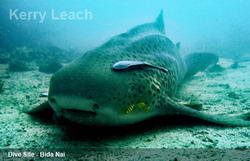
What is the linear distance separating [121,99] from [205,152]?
1260mm

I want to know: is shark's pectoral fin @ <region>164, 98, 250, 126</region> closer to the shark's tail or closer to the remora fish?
the remora fish

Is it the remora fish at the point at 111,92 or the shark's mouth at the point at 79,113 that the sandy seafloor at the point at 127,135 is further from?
the shark's mouth at the point at 79,113

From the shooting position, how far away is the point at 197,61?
1062 centimetres

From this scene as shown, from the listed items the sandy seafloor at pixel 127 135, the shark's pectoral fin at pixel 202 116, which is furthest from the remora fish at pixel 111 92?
the sandy seafloor at pixel 127 135

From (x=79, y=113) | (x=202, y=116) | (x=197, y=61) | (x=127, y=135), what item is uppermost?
(x=197, y=61)

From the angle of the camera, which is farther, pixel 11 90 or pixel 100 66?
pixel 11 90

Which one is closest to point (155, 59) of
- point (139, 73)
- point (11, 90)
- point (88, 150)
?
point (139, 73)

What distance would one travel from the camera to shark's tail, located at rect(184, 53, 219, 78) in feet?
32.4

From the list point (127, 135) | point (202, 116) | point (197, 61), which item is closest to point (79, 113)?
point (127, 135)

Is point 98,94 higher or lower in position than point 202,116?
higher

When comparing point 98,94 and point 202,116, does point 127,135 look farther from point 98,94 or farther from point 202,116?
point 202,116

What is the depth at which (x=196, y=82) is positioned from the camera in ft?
30.5

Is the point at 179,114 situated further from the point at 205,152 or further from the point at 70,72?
the point at 70,72

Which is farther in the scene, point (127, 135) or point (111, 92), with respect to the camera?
point (127, 135)
